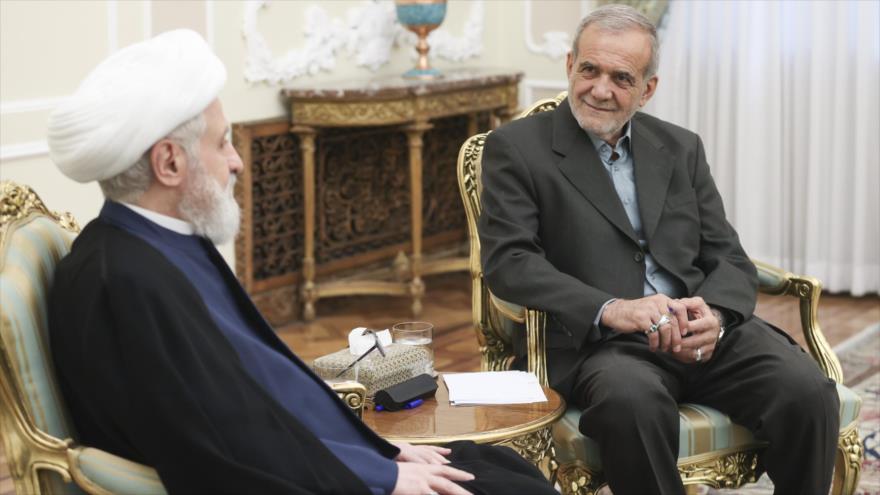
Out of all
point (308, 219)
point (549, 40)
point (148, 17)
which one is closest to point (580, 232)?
point (148, 17)

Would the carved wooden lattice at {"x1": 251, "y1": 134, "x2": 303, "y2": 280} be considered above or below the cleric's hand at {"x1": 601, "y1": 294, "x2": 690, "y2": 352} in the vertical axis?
below

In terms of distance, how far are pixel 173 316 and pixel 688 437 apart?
4.43ft

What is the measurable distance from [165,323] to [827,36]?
4.70 metres

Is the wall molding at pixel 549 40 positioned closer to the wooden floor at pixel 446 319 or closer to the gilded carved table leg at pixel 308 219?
the wooden floor at pixel 446 319

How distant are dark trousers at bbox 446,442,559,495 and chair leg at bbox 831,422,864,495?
3.32 feet

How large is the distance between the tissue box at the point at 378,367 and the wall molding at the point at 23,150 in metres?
2.01

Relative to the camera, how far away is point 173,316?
1938 mm

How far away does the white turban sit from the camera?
6.46 feet

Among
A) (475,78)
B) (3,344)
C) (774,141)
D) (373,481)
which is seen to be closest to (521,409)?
(373,481)

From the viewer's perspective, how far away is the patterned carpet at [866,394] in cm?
359

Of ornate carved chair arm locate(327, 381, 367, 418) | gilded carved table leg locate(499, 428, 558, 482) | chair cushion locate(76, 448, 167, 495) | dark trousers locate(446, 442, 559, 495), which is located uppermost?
chair cushion locate(76, 448, 167, 495)

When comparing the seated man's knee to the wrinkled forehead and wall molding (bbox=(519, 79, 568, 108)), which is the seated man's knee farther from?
wall molding (bbox=(519, 79, 568, 108))

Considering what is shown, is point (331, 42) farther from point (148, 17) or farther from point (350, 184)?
point (148, 17)

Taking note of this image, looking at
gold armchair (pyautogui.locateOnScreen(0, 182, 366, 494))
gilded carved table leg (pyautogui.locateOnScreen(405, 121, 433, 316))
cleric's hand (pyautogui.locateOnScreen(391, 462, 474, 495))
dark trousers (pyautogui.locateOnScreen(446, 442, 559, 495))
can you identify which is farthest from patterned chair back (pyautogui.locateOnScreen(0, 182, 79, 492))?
gilded carved table leg (pyautogui.locateOnScreen(405, 121, 433, 316))
